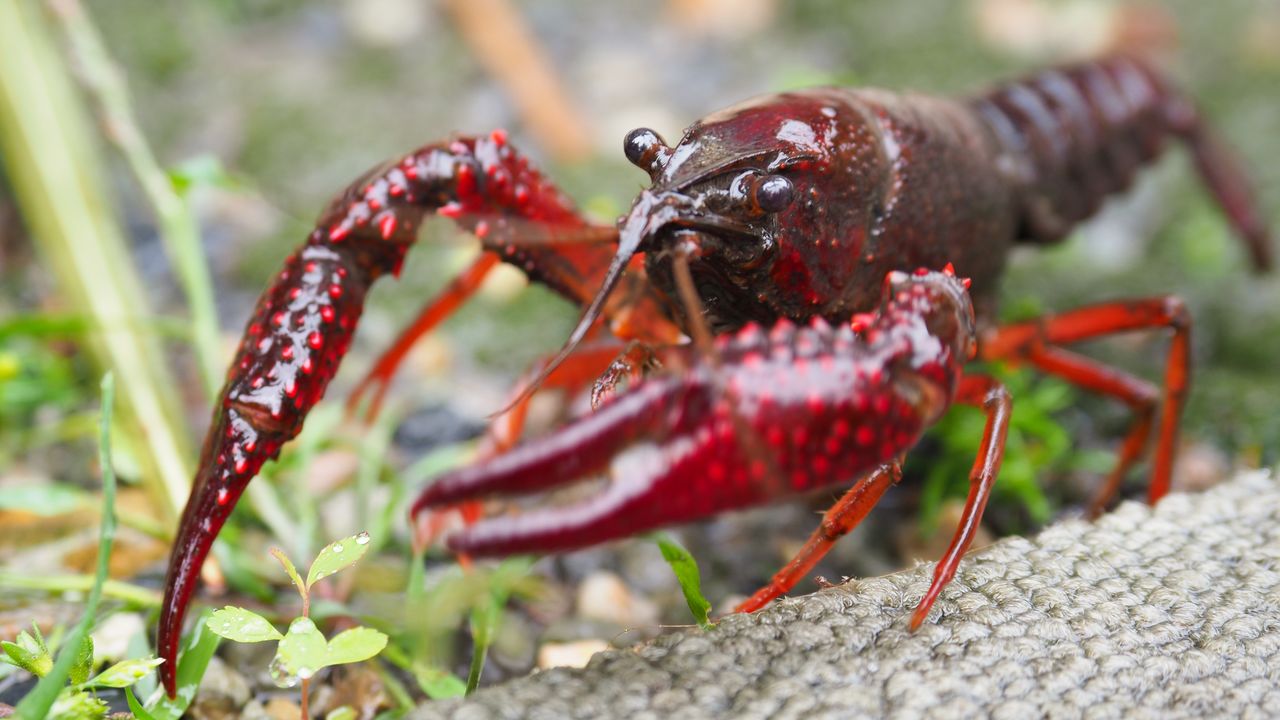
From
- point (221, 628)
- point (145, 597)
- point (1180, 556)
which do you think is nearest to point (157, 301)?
point (145, 597)

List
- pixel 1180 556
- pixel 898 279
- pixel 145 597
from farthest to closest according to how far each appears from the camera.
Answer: pixel 145 597 → pixel 1180 556 → pixel 898 279

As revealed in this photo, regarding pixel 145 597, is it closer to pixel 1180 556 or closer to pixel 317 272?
pixel 317 272

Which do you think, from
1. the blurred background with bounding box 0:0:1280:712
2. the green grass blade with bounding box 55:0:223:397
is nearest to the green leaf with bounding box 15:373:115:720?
the blurred background with bounding box 0:0:1280:712

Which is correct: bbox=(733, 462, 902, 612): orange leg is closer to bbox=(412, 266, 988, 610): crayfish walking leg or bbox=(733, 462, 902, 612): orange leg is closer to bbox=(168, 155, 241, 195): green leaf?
bbox=(412, 266, 988, 610): crayfish walking leg

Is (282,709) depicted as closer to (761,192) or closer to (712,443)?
(712,443)

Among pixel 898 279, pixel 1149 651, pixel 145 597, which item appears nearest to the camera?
pixel 1149 651

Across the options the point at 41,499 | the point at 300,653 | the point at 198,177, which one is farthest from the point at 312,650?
the point at 198,177
